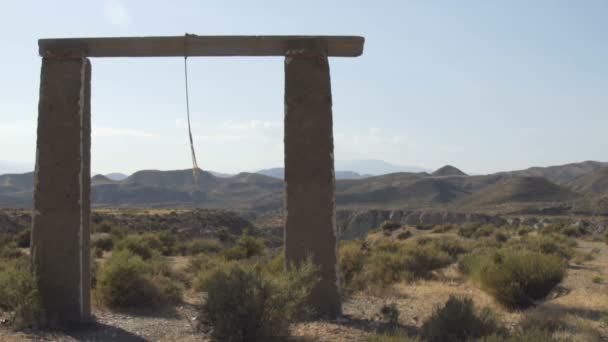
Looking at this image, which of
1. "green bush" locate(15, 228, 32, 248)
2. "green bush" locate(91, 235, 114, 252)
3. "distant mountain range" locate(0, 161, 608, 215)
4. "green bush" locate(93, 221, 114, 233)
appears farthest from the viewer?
"distant mountain range" locate(0, 161, 608, 215)

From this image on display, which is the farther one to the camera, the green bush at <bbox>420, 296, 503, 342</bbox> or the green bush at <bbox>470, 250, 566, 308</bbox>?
the green bush at <bbox>470, 250, 566, 308</bbox>

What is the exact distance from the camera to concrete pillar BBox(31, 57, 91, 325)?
28.9 feet

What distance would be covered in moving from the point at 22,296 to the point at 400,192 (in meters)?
77.7

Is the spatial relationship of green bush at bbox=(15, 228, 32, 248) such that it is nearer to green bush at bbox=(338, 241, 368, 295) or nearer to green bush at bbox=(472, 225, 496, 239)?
green bush at bbox=(338, 241, 368, 295)

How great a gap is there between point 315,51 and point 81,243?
4720 mm

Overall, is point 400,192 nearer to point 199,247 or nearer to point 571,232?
point 571,232

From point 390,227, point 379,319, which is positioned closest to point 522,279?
point 379,319

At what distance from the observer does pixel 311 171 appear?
9078mm

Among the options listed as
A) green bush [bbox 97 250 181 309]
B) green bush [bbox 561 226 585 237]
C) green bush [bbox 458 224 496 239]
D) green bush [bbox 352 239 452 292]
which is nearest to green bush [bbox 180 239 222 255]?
green bush [bbox 352 239 452 292]

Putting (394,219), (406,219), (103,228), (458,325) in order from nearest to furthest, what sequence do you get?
(458,325), (103,228), (394,219), (406,219)

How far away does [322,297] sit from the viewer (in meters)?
9.12

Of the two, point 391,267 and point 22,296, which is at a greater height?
point 22,296

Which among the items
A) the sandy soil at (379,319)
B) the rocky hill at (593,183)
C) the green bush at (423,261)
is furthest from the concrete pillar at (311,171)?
the rocky hill at (593,183)

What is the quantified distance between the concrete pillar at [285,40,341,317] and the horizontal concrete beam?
29 centimetres
